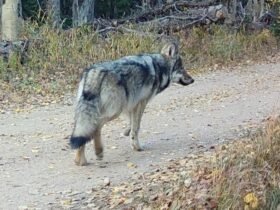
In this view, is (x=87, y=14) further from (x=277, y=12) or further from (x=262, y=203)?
(x=262, y=203)

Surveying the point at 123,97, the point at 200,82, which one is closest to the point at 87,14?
the point at 200,82

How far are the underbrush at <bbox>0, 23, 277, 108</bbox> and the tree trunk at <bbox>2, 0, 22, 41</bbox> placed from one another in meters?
0.31

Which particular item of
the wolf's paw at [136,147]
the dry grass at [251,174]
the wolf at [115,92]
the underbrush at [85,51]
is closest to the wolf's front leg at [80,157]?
the wolf at [115,92]

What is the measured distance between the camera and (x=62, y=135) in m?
10.1

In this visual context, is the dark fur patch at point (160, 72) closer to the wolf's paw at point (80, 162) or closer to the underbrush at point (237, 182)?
the wolf's paw at point (80, 162)

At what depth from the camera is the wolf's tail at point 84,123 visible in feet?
25.1

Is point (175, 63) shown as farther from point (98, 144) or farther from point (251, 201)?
point (251, 201)

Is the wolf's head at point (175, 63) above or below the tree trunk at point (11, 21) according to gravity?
above

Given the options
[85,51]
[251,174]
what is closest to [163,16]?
[85,51]

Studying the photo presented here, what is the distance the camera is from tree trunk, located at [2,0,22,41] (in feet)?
52.1

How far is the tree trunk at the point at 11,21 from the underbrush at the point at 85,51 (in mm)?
307

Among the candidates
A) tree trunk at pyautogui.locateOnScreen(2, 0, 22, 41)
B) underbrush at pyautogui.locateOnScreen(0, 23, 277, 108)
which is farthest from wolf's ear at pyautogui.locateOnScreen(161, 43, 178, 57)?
tree trunk at pyautogui.locateOnScreen(2, 0, 22, 41)

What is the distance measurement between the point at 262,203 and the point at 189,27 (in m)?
13.9

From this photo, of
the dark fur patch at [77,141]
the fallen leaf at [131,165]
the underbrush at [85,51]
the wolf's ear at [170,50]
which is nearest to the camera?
the dark fur patch at [77,141]
